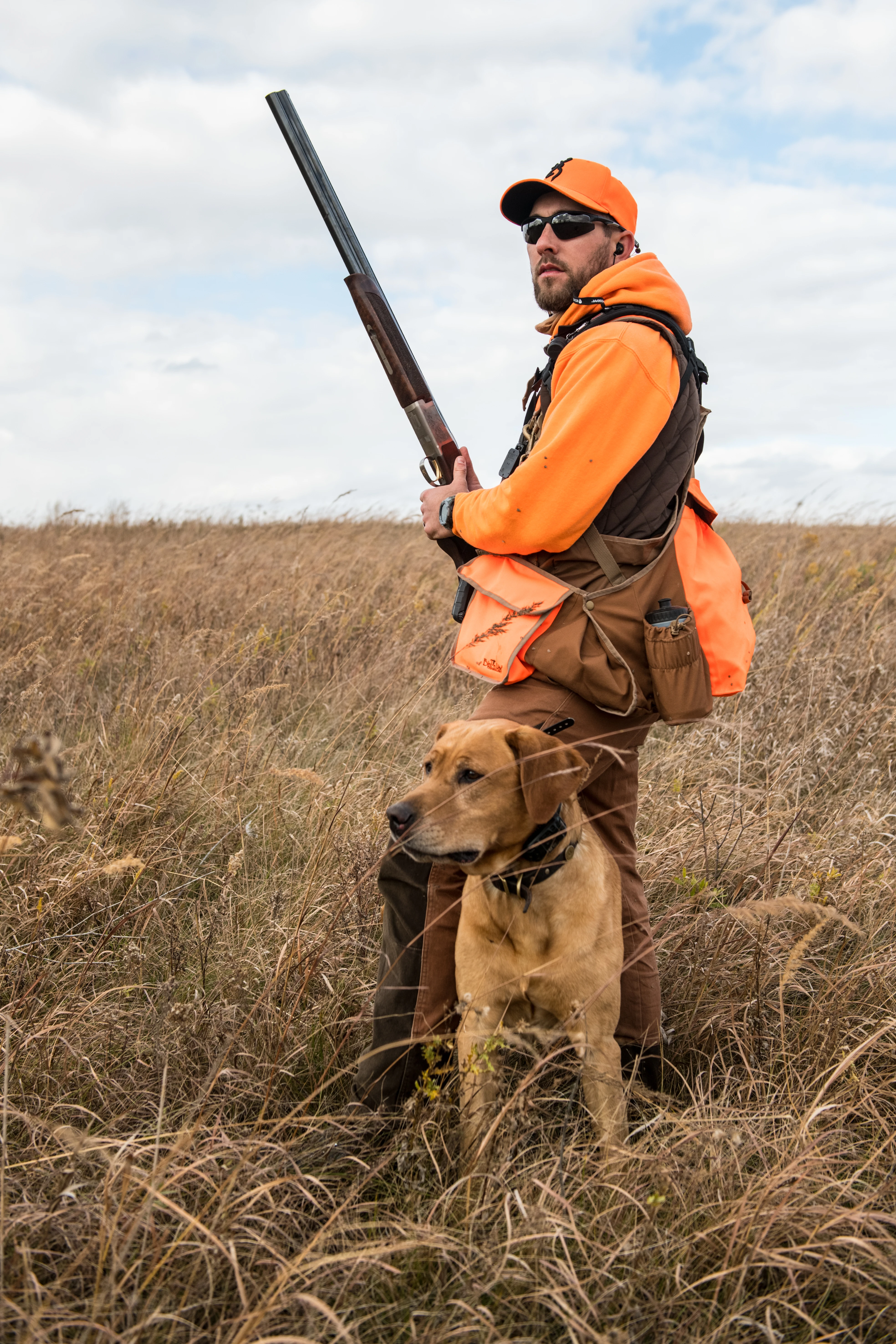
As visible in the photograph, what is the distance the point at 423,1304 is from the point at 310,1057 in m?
0.89

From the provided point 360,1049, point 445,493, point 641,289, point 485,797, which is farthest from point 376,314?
point 360,1049

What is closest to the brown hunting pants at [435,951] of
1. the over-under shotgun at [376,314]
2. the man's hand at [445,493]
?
the man's hand at [445,493]

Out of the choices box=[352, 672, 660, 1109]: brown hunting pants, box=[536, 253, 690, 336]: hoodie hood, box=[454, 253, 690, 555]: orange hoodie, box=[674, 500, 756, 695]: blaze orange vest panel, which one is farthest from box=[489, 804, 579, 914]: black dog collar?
box=[536, 253, 690, 336]: hoodie hood

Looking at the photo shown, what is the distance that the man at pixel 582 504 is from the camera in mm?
2420

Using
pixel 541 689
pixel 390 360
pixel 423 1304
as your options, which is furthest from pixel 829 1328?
pixel 390 360

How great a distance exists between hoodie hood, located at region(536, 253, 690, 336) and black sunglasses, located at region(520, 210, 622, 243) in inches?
9.4

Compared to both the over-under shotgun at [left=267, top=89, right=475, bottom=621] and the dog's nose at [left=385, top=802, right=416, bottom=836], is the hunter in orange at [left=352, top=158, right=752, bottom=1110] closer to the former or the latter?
the dog's nose at [left=385, top=802, right=416, bottom=836]

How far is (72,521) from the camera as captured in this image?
1245 cm

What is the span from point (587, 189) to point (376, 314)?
1.15 m

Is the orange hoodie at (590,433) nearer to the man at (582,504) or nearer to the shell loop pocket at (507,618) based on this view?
the man at (582,504)

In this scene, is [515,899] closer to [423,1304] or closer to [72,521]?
[423,1304]

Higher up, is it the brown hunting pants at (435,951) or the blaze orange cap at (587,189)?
the blaze orange cap at (587,189)

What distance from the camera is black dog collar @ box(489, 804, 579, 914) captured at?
2.31m

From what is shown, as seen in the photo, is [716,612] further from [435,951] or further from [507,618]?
[435,951]
